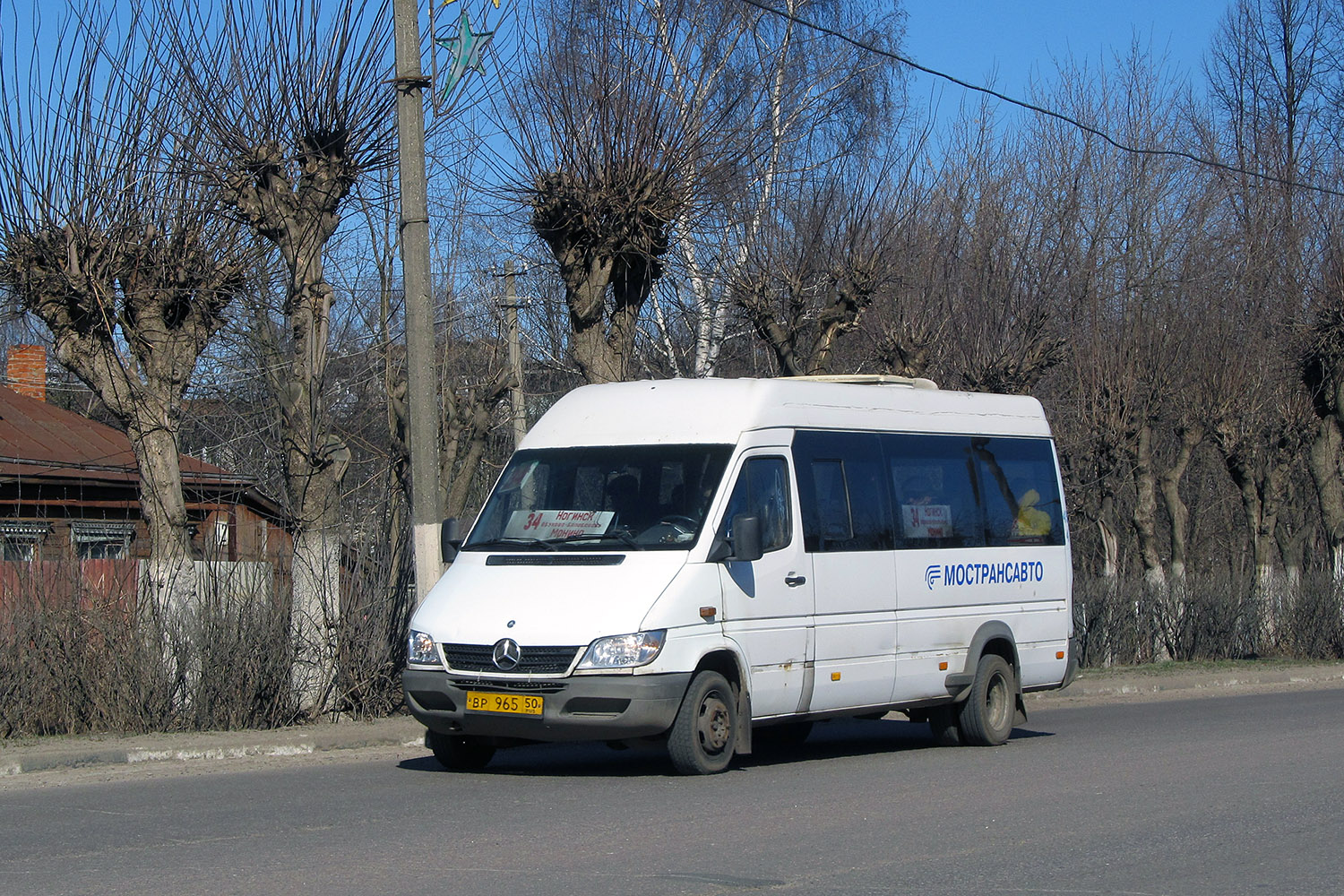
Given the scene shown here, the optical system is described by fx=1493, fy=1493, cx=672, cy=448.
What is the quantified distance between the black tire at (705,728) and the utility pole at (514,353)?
14.2m


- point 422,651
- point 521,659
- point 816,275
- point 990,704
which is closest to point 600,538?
point 521,659

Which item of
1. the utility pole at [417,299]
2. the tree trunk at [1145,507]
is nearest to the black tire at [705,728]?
the utility pole at [417,299]

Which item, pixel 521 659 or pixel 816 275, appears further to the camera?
pixel 816 275

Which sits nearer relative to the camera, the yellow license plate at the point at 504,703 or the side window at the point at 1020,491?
the yellow license plate at the point at 504,703

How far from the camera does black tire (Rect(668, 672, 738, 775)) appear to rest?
9.71 meters

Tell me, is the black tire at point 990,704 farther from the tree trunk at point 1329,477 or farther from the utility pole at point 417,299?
the tree trunk at point 1329,477

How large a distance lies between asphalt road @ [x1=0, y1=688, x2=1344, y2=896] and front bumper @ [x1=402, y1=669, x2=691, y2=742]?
38cm

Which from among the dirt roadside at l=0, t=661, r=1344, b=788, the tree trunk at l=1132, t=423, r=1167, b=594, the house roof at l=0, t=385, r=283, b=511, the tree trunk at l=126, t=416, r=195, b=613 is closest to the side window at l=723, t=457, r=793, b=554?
the dirt roadside at l=0, t=661, r=1344, b=788

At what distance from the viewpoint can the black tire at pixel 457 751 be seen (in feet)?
34.1

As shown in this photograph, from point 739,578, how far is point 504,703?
72.3 inches

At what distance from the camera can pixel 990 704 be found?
1265cm

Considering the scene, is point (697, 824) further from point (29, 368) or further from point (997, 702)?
point (29, 368)

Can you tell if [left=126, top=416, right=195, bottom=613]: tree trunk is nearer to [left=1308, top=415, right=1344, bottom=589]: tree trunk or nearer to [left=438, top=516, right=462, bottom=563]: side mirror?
[left=438, top=516, right=462, bottom=563]: side mirror

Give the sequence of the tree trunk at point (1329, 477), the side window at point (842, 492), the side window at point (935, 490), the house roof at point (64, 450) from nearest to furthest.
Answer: the side window at point (842, 492) < the side window at point (935, 490) < the house roof at point (64, 450) < the tree trunk at point (1329, 477)
